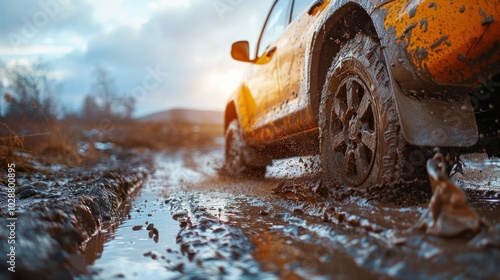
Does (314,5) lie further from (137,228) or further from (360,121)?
(137,228)

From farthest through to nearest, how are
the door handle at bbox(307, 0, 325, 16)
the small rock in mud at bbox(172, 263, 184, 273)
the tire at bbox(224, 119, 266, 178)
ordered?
the tire at bbox(224, 119, 266, 178) → the door handle at bbox(307, 0, 325, 16) → the small rock in mud at bbox(172, 263, 184, 273)

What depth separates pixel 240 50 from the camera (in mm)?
4484

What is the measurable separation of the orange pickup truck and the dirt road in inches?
11.3

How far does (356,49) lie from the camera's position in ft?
7.94

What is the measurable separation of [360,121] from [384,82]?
358mm

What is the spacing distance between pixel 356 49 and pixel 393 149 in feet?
2.34

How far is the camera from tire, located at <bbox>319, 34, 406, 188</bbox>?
2051 millimetres

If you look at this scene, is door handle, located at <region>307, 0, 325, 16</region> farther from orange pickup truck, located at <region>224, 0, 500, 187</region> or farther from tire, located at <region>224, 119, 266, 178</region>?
tire, located at <region>224, 119, 266, 178</region>

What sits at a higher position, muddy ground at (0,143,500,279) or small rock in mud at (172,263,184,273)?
muddy ground at (0,143,500,279)

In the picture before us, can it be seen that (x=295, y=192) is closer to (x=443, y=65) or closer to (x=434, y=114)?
(x=434, y=114)

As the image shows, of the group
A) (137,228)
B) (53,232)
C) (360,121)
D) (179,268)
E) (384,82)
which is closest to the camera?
(179,268)

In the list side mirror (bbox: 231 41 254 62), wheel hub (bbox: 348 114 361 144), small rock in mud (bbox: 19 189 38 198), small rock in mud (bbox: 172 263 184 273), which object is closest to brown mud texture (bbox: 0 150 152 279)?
small rock in mud (bbox: 19 189 38 198)

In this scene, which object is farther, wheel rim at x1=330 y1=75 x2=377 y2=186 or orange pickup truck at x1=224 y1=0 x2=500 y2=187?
wheel rim at x1=330 y1=75 x2=377 y2=186

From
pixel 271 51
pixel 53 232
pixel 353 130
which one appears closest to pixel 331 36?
pixel 353 130
